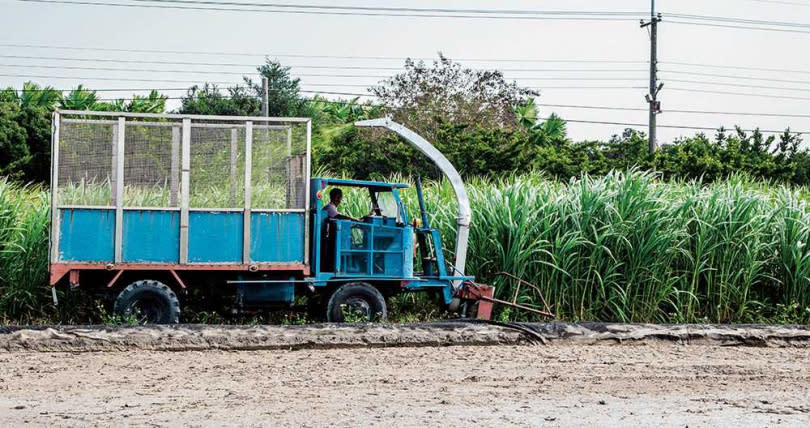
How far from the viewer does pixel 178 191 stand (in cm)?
1067

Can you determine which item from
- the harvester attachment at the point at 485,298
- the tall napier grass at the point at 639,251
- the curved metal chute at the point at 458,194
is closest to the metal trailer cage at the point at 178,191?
the curved metal chute at the point at 458,194

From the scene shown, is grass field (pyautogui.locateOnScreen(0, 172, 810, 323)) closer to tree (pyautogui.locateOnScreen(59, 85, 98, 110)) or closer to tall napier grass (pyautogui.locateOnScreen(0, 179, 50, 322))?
tall napier grass (pyautogui.locateOnScreen(0, 179, 50, 322))

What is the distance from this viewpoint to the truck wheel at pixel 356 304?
1097 centimetres

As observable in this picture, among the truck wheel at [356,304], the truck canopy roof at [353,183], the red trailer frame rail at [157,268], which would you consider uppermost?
the truck canopy roof at [353,183]

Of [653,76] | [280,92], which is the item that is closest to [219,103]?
[280,92]

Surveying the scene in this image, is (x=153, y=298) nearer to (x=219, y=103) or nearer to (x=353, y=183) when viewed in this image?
(x=353, y=183)

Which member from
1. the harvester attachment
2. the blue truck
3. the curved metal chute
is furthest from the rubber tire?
the harvester attachment

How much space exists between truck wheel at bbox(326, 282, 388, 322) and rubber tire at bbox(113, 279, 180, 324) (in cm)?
164

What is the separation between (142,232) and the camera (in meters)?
10.4

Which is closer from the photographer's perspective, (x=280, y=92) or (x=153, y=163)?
(x=153, y=163)

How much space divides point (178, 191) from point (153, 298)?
1142 millimetres

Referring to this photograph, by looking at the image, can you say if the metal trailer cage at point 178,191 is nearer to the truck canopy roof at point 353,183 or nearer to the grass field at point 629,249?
the truck canopy roof at point 353,183

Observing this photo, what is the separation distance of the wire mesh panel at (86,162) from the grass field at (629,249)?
133cm

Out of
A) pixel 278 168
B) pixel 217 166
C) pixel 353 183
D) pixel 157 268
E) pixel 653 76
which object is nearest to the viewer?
Result: pixel 157 268
